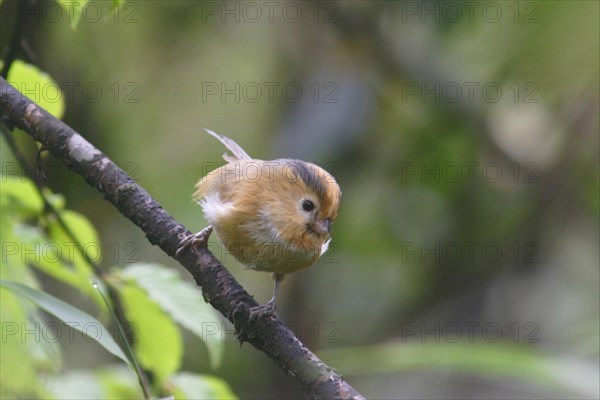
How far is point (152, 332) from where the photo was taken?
2.11 meters

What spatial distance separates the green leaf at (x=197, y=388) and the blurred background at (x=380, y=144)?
8.80ft

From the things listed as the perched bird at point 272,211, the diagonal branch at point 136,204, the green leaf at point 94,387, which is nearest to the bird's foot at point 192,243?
the diagonal branch at point 136,204

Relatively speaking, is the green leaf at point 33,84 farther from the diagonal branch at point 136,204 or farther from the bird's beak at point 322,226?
the bird's beak at point 322,226

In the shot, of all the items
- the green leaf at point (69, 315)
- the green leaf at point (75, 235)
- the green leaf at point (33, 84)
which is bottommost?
the green leaf at point (69, 315)

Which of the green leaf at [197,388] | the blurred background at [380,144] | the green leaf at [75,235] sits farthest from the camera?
the blurred background at [380,144]

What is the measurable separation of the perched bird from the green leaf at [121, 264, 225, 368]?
367mm

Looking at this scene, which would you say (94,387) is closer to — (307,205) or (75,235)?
(75,235)

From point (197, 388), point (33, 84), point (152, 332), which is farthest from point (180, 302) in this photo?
point (33, 84)

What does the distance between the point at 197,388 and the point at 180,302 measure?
247 millimetres

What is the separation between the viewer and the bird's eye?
2.78 meters

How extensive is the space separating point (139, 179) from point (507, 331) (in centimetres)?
271

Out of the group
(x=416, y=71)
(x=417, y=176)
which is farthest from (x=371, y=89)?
(x=417, y=176)

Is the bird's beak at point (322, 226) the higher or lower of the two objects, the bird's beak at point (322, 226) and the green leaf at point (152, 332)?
the higher

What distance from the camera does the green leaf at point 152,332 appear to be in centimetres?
210
